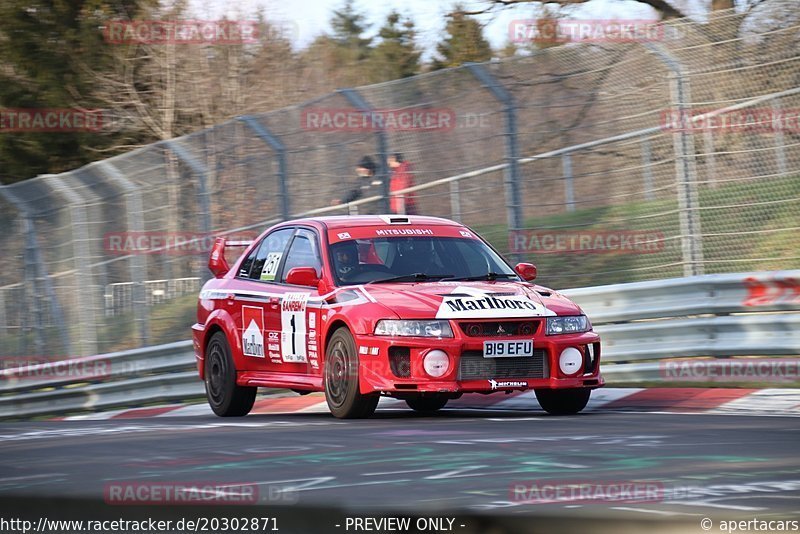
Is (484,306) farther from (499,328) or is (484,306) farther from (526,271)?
(526,271)

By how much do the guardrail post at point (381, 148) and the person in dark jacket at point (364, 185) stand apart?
68 mm

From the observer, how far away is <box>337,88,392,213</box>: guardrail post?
44.4 ft

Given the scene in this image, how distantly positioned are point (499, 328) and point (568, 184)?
135 inches

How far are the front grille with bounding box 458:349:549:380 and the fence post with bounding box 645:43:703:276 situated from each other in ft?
8.69

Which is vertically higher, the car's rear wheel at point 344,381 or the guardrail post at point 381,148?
the guardrail post at point 381,148

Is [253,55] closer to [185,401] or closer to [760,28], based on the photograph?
[185,401]

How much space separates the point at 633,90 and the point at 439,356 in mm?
4263

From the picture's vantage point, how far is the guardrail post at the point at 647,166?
1205 cm

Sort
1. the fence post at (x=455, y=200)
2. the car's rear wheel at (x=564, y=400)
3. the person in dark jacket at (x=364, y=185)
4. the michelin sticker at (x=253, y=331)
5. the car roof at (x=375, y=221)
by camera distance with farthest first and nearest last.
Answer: the person in dark jacket at (x=364, y=185)
the fence post at (x=455, y=200)
the michelin sticker at (x=253, y=331)
the car roof at (x=375, y=221)
the car's rear wheel at (x=564, y=400)

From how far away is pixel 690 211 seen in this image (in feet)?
37.1

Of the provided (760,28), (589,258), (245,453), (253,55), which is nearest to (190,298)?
(589,258)

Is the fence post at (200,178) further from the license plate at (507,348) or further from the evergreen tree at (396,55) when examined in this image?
the evergreen tree at (396,55)

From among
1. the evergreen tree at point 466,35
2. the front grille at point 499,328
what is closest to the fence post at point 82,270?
the front grille at point 499,328

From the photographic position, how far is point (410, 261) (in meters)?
10.2
